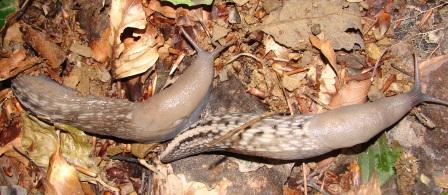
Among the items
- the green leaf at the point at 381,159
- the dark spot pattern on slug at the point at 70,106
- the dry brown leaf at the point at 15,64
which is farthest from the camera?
the dry brown leaf at the point at 15,64

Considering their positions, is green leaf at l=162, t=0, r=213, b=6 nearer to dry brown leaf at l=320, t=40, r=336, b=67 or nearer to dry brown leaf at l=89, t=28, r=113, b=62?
dry brown leaf at l=89, t=28, r=113, b=62

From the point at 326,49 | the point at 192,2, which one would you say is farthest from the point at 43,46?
the point at 326,49

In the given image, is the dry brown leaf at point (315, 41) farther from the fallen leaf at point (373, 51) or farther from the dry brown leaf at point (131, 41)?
the dry brown leaf at point (131, 41)

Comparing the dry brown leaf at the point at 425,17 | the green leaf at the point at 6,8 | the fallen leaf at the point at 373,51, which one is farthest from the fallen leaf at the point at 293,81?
the green leaf at the point at 6,8

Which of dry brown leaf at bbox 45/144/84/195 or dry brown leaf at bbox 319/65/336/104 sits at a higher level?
dry brown leaf at bbox 319/65/336/104

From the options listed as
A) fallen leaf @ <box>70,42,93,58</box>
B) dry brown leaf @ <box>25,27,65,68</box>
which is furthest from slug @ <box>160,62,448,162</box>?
dry brown leaf @ <box>25,27,65,68</box>

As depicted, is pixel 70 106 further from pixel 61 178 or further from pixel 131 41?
pixel 131 41
